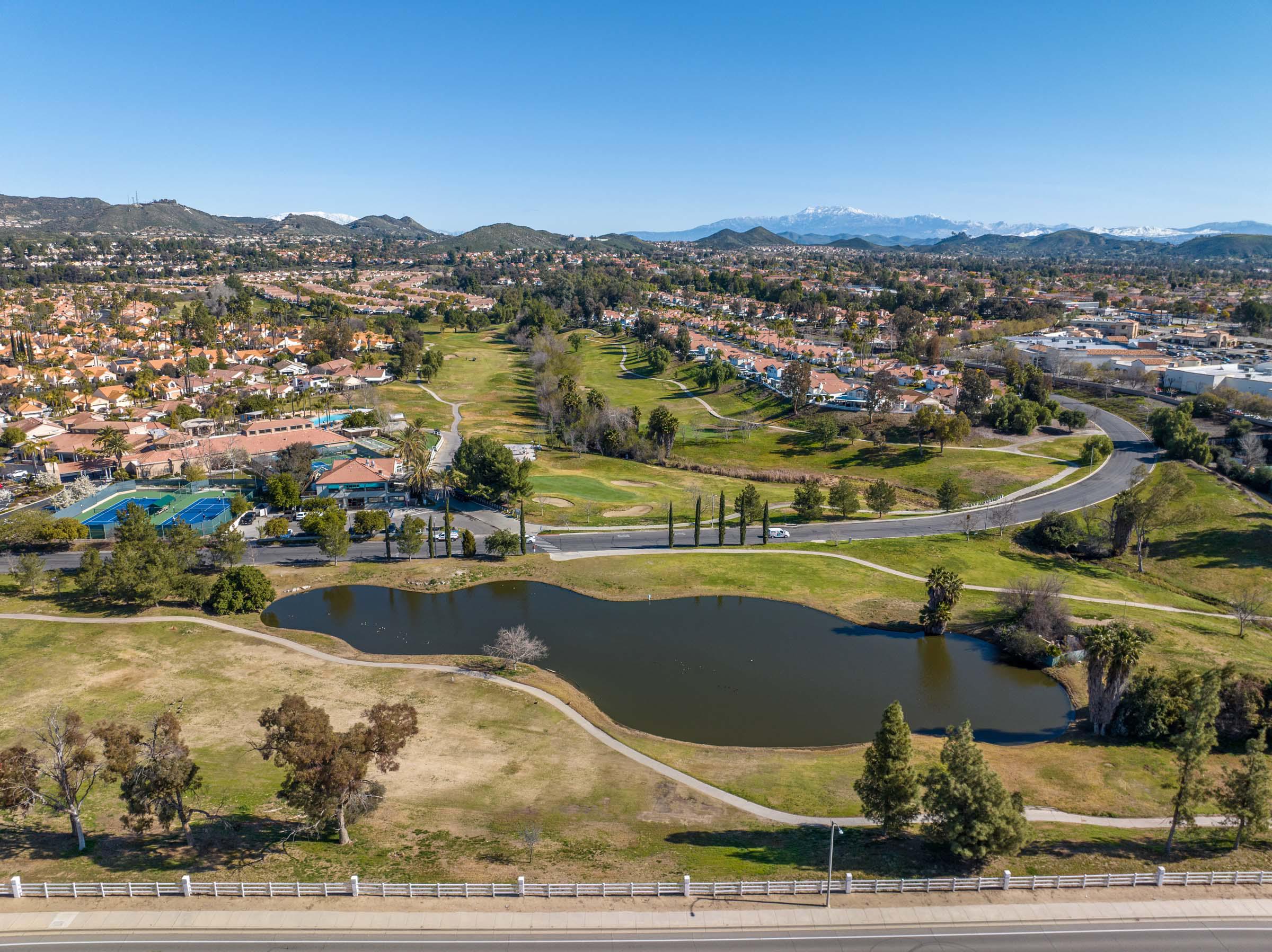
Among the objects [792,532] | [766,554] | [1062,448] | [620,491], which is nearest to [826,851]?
[766,554]

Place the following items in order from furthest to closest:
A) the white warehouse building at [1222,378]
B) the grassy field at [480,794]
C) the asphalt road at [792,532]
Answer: the white warehouse building at [1222,378], the asphalt road at [792,532], the grassy field at [480,794]

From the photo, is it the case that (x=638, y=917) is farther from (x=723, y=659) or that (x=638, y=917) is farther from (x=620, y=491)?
(x=620, y=491)

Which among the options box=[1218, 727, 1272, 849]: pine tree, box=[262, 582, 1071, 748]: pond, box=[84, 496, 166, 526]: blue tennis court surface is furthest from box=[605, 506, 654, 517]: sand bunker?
box=[1218, 727, 1272, 849]: pine tree

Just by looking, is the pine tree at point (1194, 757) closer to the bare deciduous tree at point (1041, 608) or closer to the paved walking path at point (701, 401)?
the bare deciduous tree at point (1041, 608)

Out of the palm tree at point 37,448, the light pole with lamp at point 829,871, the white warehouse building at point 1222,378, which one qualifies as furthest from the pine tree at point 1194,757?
the palm tree at point 37,448

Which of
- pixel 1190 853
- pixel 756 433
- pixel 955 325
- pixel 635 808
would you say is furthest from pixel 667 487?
pixel 955 325

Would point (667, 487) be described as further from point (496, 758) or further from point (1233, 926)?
point (1233, 926)
